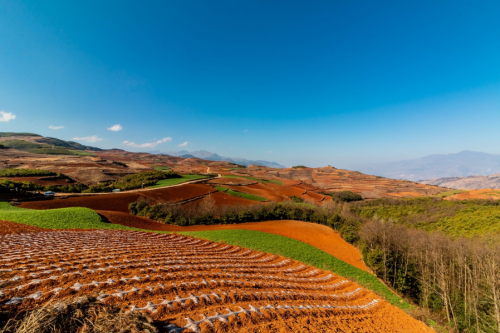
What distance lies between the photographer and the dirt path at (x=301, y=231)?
83.6 ft

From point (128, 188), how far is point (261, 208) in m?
35.8

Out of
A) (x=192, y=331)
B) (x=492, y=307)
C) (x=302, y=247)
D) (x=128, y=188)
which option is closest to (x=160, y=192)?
(x=128, y=188)

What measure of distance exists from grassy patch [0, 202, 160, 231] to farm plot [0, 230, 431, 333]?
35.4 ft

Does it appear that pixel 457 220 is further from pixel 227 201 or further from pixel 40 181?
pixel 40 181

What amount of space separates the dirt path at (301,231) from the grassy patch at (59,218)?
3.17 meters

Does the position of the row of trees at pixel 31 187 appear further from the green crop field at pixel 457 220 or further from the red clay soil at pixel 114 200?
the green crop field at pixel 457 220

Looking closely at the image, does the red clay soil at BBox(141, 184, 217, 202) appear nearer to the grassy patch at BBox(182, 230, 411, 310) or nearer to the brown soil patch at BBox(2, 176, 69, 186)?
the grassy patch at BBox(182, 230, 411, 310)

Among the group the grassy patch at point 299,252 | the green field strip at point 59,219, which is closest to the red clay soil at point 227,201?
the grassy patch at point 299,252

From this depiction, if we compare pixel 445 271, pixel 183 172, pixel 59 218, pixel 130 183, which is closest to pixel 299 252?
pixel 445 271

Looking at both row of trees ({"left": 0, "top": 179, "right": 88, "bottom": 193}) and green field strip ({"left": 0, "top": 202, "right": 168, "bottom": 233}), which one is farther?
row of trees ({"left": 0, "top": 179, "right": 88, "bottom": 193})

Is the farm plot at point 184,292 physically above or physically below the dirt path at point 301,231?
above

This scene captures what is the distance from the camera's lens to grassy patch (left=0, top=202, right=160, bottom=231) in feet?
61.1

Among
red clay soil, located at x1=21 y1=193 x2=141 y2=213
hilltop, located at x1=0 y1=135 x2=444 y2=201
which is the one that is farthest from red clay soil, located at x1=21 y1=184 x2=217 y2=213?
hilltop, located at x1=0 y1=135 x2=444 y2=201

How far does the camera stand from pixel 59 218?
20.8 metres
